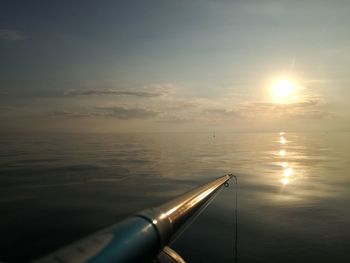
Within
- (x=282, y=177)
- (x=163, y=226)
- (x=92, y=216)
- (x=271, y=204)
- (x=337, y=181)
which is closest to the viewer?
(x=163, y=226)

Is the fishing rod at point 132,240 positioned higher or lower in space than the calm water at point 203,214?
higher

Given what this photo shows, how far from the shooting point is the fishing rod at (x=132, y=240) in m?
2.35

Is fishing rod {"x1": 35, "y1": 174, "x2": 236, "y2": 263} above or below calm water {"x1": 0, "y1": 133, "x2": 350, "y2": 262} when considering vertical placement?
above

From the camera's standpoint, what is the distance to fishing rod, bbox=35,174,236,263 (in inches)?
92.5

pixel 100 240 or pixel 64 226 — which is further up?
pixel 100 240

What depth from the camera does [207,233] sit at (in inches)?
631

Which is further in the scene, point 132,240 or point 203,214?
point 203,214

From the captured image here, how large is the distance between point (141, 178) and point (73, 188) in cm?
997

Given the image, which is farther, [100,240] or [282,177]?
[282,177]

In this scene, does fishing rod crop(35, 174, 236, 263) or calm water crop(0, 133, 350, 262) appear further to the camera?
calm water crop(0, 133, 350, 262)

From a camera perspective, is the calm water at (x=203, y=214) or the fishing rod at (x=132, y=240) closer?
the fishing rod at (x=132, y=240)

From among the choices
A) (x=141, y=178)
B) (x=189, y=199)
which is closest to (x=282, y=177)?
(x=141, y=178)

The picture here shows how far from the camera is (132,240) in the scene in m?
2.81

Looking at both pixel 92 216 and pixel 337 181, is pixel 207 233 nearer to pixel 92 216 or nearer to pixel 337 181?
pixel 92 216
